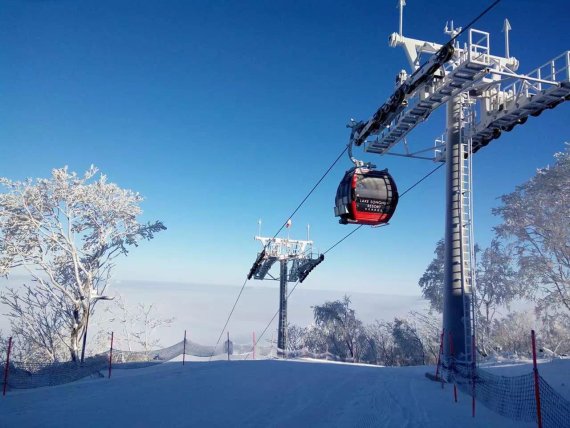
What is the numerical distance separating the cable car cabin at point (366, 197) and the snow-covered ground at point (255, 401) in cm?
500

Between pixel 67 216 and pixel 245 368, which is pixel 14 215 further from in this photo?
pixel 245 368

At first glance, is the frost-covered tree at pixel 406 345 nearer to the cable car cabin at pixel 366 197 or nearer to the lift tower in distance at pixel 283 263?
the lift tower in distance at pixel 283 263

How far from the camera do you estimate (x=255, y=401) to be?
30.6 feet

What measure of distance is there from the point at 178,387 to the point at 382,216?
7.78 metres

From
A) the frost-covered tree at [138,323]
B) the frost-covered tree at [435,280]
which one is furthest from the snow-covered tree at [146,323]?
the frost-covered tree at [435,280]

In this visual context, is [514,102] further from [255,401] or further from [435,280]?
[435,280]

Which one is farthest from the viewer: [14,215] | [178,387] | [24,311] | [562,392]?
[24,311]

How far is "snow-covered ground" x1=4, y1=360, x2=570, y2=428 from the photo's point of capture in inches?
304

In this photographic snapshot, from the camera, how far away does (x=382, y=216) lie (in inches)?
480

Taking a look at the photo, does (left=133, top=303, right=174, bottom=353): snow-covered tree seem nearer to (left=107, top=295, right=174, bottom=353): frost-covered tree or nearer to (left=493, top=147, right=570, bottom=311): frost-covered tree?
(left=107, top=295, right=174, bottom=353): frost-covered tree

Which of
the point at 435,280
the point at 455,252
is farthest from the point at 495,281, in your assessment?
the point at 455,252

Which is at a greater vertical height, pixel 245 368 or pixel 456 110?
pixel 456 110

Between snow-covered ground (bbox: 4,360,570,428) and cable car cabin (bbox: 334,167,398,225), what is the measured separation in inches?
197

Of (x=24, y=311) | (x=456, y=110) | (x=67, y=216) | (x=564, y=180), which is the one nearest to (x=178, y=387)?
(x=456, y=110)
